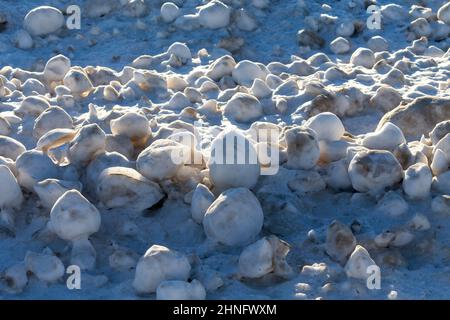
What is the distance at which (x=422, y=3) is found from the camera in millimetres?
4316

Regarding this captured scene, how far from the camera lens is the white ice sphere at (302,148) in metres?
2.56

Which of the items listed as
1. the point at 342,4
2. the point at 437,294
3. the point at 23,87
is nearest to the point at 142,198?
the point at 437,294

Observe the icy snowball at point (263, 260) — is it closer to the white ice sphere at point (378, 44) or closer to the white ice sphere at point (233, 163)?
the white ice sphere at point (233, 163)

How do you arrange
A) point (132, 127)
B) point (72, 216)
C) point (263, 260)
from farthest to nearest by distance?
point (132, 127)
point (72, 216)
point (263, 260)

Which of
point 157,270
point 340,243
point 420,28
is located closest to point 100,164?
point 157,270

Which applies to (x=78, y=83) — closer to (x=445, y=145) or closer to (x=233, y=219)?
(x=233, y=219)

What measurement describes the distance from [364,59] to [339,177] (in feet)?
3.95

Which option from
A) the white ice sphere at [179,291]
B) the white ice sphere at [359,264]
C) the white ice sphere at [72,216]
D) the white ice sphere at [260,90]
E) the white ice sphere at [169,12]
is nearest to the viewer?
the white ice sphere at [179,291]

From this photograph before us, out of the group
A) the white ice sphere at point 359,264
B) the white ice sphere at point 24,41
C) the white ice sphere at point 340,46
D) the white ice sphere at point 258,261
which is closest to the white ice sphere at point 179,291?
the white ice sphere at point 258,261

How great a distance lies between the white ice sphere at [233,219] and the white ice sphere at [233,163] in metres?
0.12

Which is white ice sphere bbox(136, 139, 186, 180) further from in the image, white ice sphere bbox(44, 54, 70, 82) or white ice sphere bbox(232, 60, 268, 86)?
white ice sphere bbox(44, 54, 70, 82)

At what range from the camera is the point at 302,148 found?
8.41 feet

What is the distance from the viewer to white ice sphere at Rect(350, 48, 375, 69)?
11.8 ft

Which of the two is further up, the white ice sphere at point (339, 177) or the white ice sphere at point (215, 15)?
the white ice sphere at point (215, 15)
